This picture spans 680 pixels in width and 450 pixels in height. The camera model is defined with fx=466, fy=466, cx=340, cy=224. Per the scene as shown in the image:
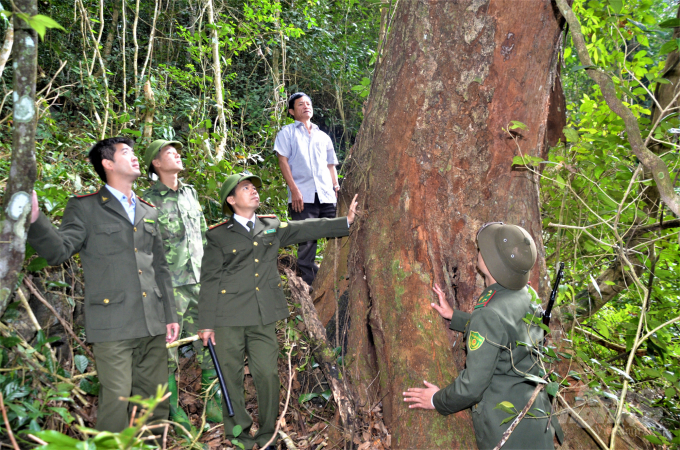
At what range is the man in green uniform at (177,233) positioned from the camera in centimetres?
413

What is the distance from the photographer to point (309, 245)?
482 centimetres

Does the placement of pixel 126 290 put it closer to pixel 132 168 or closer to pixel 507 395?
pixel 132 168

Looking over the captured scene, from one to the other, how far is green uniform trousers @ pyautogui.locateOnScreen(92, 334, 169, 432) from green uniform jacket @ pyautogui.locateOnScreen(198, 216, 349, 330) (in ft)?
1.30

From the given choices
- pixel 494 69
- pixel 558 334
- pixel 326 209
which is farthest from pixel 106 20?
pixel 558 334

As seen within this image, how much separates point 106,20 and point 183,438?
33.0ft

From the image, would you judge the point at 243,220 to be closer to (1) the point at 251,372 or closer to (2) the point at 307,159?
(1) the point at 251,372

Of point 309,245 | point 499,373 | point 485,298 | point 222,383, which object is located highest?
point 485,298

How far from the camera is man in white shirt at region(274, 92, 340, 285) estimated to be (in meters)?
4.90

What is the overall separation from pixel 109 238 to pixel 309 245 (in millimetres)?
2069

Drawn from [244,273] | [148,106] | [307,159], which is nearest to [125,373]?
[244,273]

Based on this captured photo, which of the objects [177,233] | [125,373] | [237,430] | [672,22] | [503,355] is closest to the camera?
[672,22]

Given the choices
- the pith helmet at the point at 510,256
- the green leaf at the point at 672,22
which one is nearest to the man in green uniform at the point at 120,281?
the pith helmet at the point at 510,256

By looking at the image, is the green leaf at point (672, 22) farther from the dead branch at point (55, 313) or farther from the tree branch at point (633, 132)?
the dead branch at point (55, 313)

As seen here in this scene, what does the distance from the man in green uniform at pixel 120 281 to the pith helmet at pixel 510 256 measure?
7.50 feet
